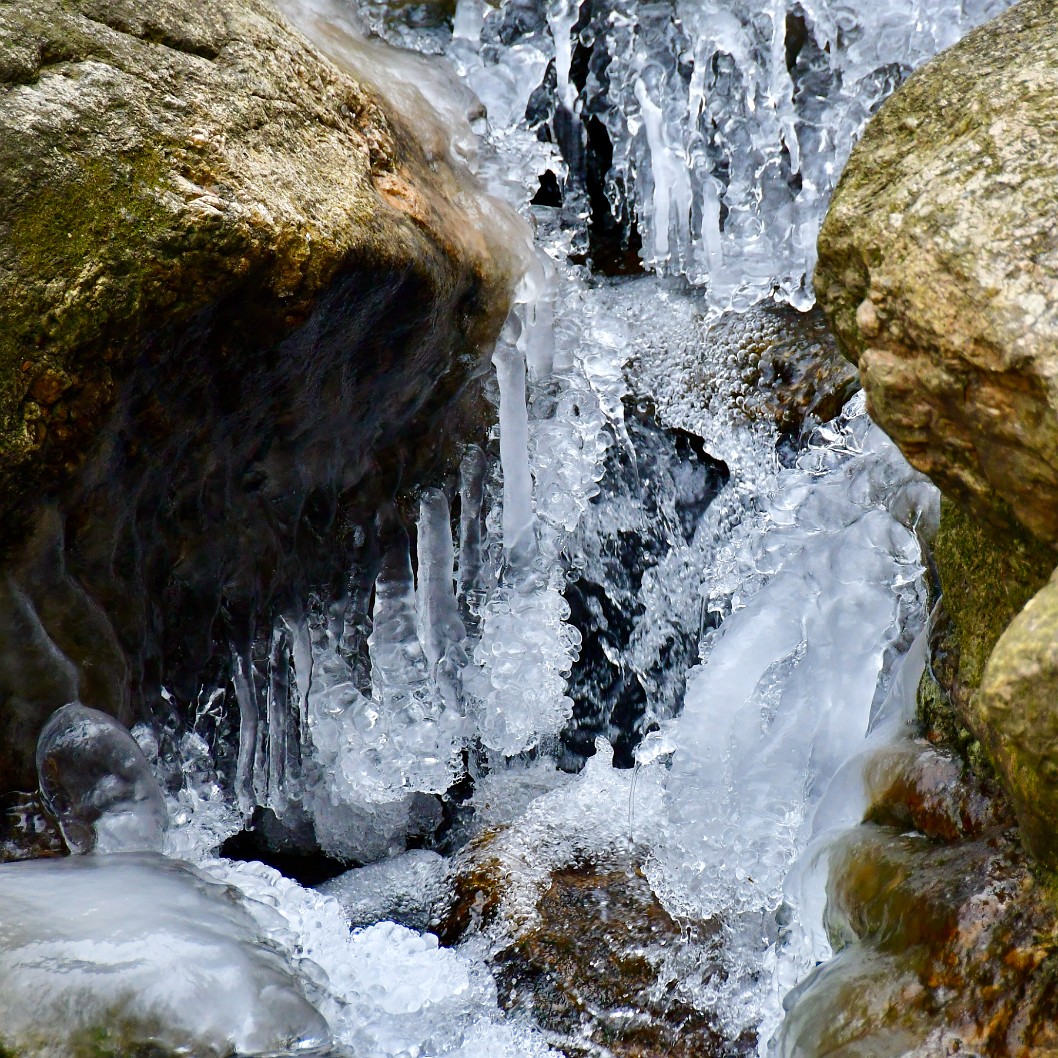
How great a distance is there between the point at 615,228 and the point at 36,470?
2772mm

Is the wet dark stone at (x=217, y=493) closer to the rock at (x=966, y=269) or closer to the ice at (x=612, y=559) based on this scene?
the ice at (x=612, y=559)

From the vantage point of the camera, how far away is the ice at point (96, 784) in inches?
101

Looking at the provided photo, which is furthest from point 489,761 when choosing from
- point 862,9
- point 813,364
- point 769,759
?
point 862,9

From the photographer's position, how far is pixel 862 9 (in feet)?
12.7

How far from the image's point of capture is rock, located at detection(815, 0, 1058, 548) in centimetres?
150

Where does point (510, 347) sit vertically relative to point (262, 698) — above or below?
above

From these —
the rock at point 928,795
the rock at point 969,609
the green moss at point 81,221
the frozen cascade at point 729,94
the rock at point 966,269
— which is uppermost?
the frozen cascade at point 729,94

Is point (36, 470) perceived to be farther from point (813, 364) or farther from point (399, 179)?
point (813, 364)

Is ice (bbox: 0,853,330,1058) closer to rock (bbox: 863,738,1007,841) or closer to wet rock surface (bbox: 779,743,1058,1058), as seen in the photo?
wet rock surface (bbox: 779,743,1058,1058)

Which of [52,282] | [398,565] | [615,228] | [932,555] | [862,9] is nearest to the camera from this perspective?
[52,282]

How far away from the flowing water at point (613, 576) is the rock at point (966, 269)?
935 millimetres

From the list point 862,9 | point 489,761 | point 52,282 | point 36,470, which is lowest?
point 489,761

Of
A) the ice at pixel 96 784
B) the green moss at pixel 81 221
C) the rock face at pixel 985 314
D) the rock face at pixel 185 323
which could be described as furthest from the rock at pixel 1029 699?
the ice at pixel 96 784

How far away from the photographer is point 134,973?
1.96m
